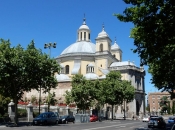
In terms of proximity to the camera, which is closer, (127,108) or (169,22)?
(169,22)

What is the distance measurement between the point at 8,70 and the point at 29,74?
2.69 metres

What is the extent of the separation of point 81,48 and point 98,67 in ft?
32.4

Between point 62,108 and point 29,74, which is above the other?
point 29,74

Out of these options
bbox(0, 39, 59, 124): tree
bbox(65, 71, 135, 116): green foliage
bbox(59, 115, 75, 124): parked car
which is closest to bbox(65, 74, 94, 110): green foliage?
bbox(65, 71, 135, 116): green foliage

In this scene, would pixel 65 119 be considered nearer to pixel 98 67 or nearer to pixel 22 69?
pixel 22 69

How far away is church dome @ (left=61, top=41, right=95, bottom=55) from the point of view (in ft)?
294

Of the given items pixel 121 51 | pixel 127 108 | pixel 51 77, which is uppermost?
pixel 121 51

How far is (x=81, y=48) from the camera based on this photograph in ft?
296

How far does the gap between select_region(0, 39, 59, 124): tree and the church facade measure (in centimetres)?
4504

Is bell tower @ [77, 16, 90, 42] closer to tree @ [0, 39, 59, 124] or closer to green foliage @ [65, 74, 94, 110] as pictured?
green foliage @ [65, 74, 94, 110]

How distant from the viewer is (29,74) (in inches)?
1288

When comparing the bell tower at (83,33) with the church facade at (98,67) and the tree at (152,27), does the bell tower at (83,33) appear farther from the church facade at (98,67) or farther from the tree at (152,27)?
the tree at (152,27)

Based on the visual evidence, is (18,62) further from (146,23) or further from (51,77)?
(146,23)

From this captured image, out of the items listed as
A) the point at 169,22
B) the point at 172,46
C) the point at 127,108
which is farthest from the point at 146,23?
the point at 127,108
